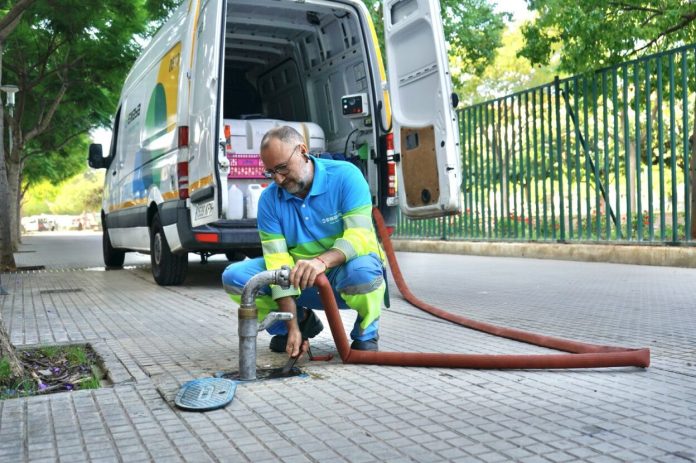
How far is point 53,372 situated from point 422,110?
4.32 metres

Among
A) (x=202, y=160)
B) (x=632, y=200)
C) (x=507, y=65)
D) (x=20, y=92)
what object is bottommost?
(x=632, y=200)

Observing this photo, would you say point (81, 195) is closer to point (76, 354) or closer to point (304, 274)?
point (76, 354)

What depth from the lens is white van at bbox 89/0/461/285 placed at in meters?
6.86

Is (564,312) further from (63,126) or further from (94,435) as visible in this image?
(63,126)

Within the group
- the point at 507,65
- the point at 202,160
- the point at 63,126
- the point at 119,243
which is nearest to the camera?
the point at 202,160

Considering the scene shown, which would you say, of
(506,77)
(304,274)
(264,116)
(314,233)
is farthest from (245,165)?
(506,77)

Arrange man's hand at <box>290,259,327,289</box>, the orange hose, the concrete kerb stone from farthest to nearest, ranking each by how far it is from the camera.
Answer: the concrete kerb stone < the orange hose < man's hand at <box>290,259,327,289</box>

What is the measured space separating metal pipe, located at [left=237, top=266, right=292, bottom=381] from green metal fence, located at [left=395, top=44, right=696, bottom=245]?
700 cm

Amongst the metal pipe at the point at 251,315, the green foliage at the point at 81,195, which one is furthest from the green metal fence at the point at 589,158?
the green foliage at the point at 81,195

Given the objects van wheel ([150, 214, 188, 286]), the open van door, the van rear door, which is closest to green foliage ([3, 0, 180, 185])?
van wheel ([150, 214, 188, 286])

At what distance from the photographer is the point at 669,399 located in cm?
308

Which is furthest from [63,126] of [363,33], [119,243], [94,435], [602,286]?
[94,435]

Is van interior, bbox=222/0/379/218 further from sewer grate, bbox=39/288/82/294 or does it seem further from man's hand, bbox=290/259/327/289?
man's hand, bbox=290/259/327/289

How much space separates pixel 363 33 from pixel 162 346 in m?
4.42
